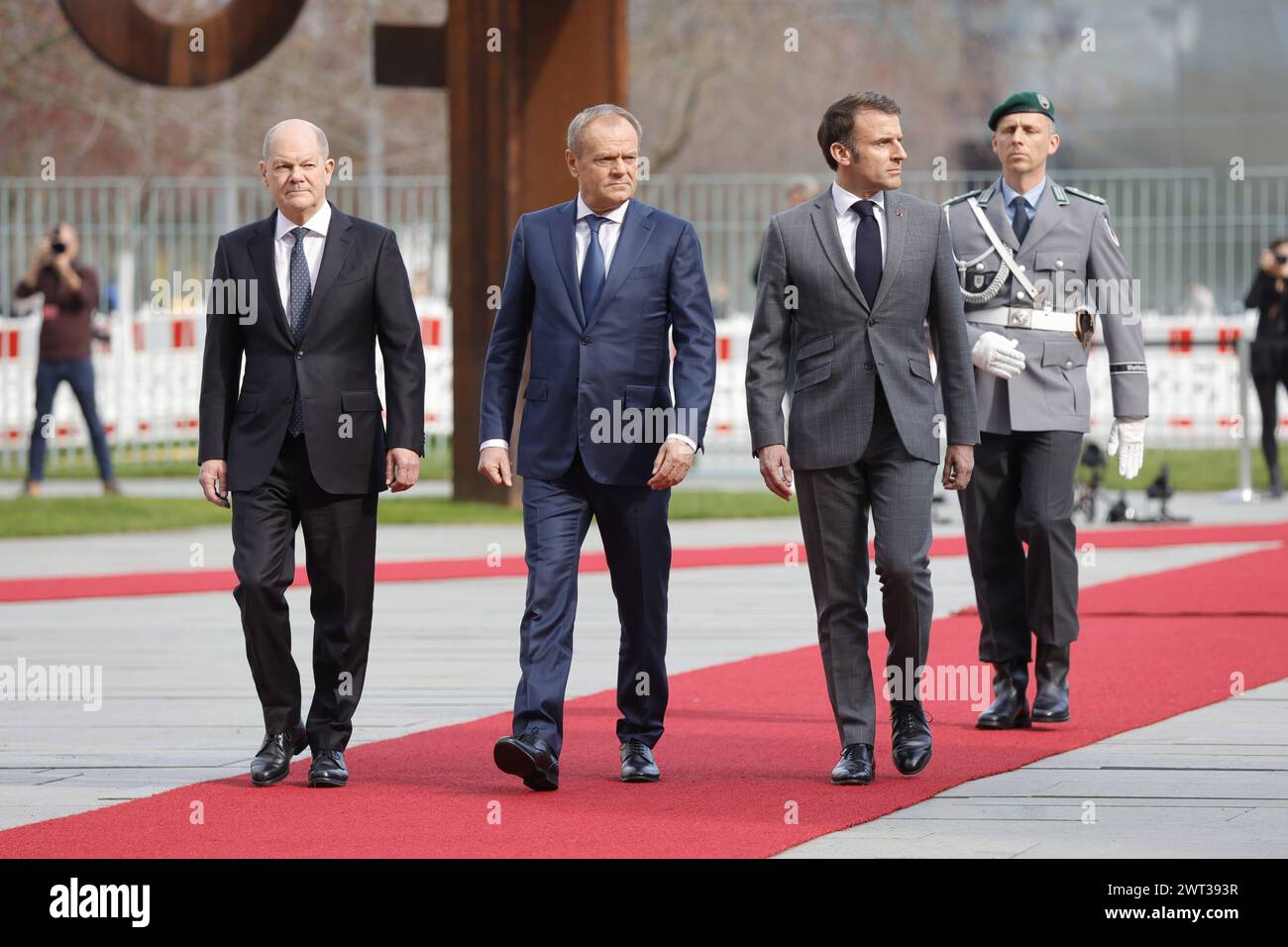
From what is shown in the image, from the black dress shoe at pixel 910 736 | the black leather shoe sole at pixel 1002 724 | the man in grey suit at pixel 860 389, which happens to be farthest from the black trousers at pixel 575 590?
the black leather shoe sole at pixel 1002 724

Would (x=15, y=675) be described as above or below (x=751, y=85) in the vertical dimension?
below

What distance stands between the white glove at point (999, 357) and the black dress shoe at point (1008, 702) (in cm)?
97

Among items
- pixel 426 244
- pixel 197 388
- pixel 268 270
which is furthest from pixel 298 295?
pixel 197 388

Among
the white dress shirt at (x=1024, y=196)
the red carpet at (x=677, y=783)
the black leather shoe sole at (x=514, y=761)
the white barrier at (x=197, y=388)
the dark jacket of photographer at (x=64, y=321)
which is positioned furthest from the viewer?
the white barrier at (x=197, y=388)

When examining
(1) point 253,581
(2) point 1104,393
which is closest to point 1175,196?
(2) point 1104,393

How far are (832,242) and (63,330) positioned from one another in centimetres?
1169

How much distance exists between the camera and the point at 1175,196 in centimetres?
2267

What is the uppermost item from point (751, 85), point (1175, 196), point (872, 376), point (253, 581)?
point (751, 85)

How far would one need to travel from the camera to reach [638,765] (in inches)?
257

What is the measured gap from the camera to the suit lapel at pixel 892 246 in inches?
259

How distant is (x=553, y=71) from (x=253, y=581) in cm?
995

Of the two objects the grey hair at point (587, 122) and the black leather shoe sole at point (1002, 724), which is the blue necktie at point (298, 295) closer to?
the grey hair at point (587, 122)
